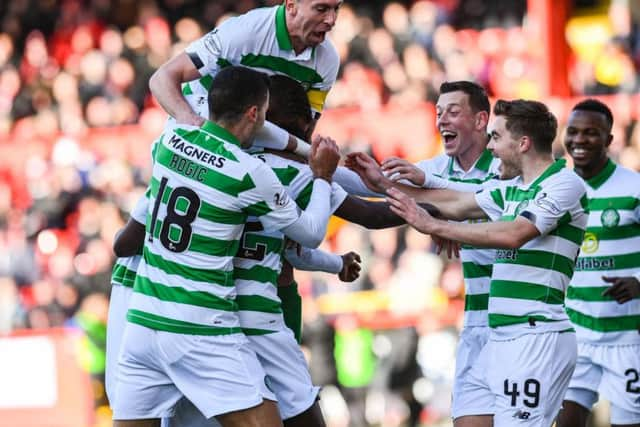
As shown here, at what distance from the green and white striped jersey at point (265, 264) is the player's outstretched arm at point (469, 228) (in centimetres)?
44

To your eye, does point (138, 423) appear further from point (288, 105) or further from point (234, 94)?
point (288, 105)

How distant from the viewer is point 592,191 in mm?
7504

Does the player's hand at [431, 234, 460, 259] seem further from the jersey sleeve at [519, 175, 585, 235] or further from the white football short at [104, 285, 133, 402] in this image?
the white football short at [104, 285, 133, 402]

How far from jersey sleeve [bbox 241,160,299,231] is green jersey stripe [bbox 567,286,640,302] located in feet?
8.64

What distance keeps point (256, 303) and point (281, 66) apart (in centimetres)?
122

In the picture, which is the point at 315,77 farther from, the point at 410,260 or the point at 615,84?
the point at 615,84

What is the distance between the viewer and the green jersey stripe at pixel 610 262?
24.2 feet

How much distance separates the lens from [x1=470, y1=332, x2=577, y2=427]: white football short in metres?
5.82

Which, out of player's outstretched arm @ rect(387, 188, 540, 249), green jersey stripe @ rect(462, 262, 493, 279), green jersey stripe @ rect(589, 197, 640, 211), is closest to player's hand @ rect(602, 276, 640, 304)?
green jersey stripe @ rect(589, 197, 640, 211)

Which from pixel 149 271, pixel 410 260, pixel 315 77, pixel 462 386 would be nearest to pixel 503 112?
pixel 315 77

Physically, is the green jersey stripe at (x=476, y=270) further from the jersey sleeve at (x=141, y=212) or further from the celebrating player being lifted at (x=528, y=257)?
the jersey sleeve at (x=141, y=212)

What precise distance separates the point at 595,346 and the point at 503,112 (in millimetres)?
2045

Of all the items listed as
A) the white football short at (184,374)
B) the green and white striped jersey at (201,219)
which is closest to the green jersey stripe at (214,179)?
the green and white striped jersey at (201,219)

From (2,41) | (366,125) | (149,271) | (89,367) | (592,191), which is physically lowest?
(89,367)
